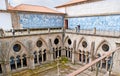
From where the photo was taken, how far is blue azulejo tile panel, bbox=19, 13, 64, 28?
20.0 m

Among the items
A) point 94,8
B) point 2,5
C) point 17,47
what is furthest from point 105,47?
point 2,5

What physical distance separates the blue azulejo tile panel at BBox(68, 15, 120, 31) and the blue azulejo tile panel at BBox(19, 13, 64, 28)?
129 inches

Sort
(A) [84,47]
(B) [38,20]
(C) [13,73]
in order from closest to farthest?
(C) [13,73], (A) [84,47], (B) [38,20]

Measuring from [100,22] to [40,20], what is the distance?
11197 millimetres

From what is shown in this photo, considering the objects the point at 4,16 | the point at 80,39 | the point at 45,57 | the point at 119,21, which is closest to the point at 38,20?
the point at 4,16

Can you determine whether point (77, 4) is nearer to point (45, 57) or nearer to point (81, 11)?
point (81, 11)

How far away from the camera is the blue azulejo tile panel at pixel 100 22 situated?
16984mm

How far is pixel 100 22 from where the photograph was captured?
62.0 ft

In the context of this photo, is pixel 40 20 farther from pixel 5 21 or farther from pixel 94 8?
pixel 94 8

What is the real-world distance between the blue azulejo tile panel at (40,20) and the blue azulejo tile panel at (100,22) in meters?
3.29

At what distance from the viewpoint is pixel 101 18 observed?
61.3 ft

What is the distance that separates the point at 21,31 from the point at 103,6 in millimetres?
14278

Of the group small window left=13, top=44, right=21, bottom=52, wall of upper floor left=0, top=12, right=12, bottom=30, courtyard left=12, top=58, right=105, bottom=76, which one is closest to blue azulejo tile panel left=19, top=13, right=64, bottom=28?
wall of upper floor left=0, top=12, right=12, bottom=30

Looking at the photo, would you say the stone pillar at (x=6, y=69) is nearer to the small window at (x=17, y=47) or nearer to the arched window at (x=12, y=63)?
the arched window at (x=12, y=63)
